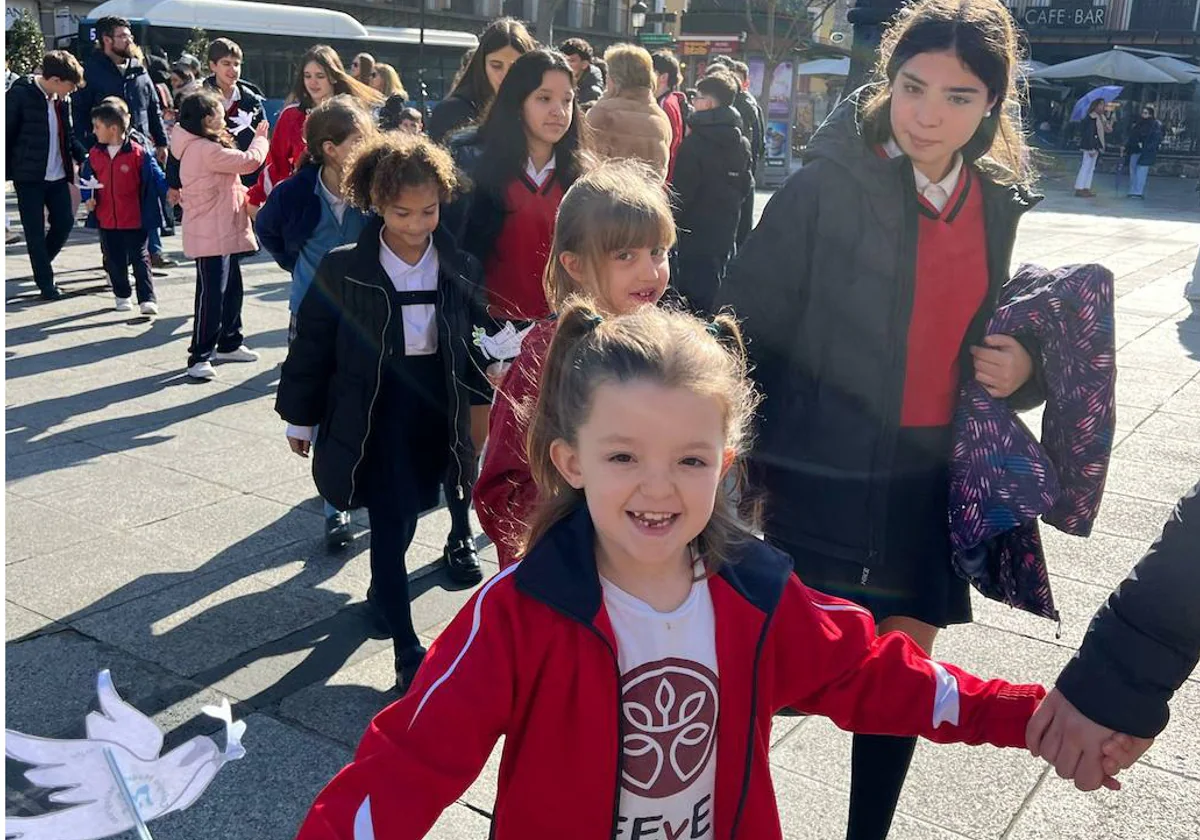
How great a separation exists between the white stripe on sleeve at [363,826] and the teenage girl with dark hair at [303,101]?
5.72 m

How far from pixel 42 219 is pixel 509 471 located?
841 centimetres

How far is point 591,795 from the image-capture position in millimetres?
1738

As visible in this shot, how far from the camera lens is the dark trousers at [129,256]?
8.81 metres

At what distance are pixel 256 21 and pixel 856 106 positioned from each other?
76.9ft

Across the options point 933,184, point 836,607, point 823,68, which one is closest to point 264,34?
point 823,68

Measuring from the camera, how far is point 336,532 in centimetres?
467

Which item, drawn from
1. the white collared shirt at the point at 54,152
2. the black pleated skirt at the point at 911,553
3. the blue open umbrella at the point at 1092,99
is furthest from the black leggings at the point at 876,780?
the blue open umbrella at the point at 1092,99

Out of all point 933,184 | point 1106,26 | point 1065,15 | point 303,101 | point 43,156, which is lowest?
point 43,156

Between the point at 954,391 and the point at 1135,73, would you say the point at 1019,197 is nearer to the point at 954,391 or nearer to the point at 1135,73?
the point at 954,391

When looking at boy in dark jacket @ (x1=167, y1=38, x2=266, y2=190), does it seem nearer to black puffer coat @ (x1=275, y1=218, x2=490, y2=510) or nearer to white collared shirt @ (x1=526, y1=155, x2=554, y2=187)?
white collared shirt @ (x1=526, y1=155, x2=554, y2=187)

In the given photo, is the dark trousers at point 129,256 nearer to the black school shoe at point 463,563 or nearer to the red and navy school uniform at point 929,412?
the black school shoe at point 463,563

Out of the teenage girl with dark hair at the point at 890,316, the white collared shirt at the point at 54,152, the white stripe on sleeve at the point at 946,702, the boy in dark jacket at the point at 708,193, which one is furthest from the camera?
the white collared shirt at the point at 54,152

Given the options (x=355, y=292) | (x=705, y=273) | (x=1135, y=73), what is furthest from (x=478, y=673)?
(x=1135, y=73)

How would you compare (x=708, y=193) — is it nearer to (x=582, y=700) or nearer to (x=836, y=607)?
(x=836, y=607)
